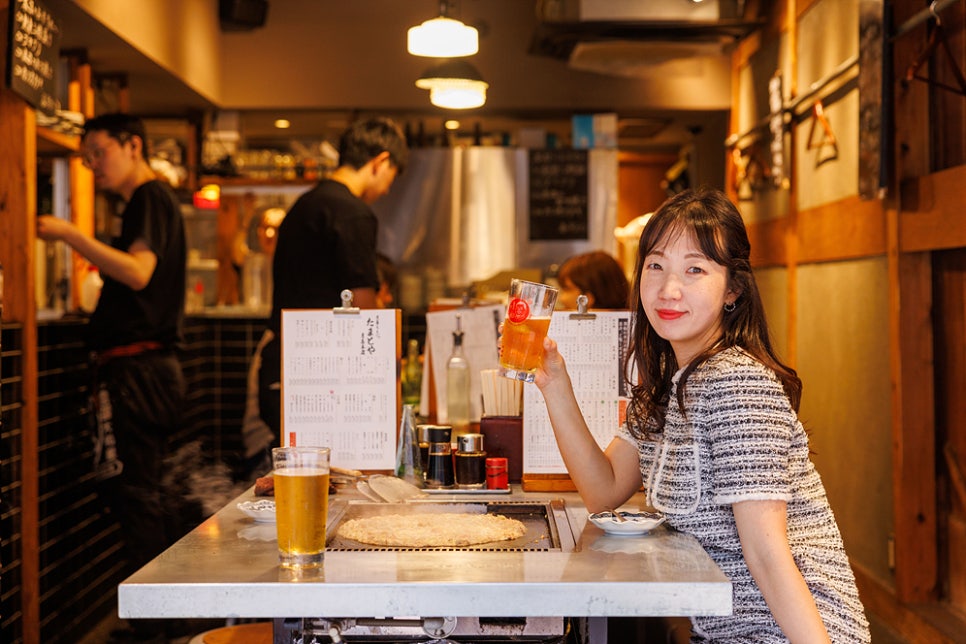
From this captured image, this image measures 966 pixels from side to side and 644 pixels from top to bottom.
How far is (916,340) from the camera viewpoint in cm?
383

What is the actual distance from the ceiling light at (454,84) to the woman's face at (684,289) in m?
3.69

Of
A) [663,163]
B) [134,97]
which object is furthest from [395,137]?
[663,163]

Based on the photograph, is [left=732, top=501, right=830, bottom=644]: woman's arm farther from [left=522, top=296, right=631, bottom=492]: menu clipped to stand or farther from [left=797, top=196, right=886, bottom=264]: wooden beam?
[left=797, top=196, right=886, bottom=264]: wooden beam

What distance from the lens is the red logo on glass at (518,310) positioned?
1838 millimetres

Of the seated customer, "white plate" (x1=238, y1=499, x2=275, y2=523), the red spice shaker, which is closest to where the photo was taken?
"white plate" (x1=238, y1=499, x2=275, y2=523)

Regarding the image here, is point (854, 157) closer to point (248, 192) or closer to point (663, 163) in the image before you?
point (248, 192)

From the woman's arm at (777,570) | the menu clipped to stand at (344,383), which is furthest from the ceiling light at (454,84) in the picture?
the woman's arm at (777,570)

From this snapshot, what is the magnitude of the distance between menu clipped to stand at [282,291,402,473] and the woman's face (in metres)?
0.77

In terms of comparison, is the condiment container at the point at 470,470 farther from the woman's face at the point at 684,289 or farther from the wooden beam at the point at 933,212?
the wooden beam at the point at 933,212

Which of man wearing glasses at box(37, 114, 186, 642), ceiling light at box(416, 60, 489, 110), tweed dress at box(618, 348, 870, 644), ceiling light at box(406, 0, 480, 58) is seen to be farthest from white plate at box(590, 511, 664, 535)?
ceiling light at box(416, 60, 489, 110)

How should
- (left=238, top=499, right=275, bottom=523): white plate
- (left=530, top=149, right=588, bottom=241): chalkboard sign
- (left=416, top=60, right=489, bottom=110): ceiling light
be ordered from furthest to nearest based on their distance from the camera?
(left=530, top=149, right=588, bottom=241): chalkboard sign, (left=416, top=60, right=489, bottom=110): ceiling light, (left=238, top=499, right=275, bottom=523): white plate

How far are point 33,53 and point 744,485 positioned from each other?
3.33 metres

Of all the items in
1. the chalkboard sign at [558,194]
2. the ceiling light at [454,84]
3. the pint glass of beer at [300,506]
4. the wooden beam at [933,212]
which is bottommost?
the pint glass of beer at [300,506]

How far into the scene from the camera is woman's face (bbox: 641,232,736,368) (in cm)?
177
